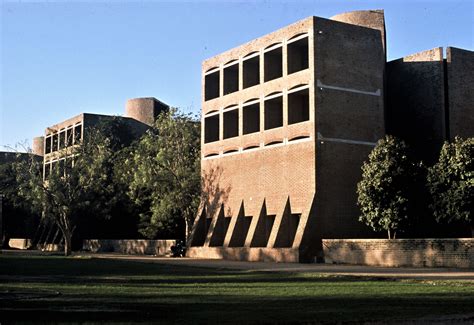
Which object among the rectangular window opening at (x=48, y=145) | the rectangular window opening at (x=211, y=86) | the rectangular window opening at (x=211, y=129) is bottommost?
the rectangular window opening at (x=211, y=129)

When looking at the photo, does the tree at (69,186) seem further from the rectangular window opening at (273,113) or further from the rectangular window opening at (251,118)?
the rectangular window opening at (273,113)

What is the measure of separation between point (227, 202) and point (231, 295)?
3163 centimetres

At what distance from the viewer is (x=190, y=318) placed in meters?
10.5

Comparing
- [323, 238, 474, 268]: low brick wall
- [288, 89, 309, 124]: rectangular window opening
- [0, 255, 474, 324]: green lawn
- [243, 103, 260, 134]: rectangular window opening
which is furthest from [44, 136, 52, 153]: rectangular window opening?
[0, 255, 474, 324]: green lawn

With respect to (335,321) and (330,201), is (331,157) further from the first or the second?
(335,321)

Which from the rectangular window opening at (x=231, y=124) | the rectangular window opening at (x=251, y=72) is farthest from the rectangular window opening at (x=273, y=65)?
the rectangular window opening at (x=231, y=124)

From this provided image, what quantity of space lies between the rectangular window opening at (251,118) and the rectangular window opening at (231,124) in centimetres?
191

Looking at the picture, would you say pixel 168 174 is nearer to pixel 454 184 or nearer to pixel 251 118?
pixel 251 118

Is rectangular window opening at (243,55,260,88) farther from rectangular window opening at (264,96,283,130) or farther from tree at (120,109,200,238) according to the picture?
tree at (120,109,200,238)

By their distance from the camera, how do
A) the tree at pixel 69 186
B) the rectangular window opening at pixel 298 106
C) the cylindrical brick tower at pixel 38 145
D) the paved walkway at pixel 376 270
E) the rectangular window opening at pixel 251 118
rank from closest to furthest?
the paved walkway at pixel 376 270, the rectangular window opening at pixel 298 106, the rectangular window opening at pixel 251 118, the tree at pixel 69 186, the cylindrical brick tower at pixel 38 145

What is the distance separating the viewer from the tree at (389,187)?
111ft

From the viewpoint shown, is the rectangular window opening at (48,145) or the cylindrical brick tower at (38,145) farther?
the cylindrical brick tower at (38,145)

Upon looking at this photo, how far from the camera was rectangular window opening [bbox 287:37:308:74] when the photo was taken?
139ft

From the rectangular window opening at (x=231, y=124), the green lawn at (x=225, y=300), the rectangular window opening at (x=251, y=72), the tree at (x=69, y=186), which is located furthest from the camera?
the tree at (x=69, y=186)
